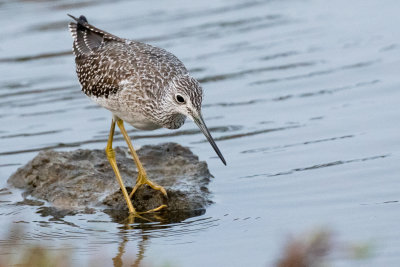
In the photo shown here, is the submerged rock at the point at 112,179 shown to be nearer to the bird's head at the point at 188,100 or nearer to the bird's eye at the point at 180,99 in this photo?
the bird's head at the point at 188,100

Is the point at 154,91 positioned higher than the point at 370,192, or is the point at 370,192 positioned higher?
the point at 154,91

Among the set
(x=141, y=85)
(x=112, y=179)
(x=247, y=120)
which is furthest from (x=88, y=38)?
(x=247, y=120)

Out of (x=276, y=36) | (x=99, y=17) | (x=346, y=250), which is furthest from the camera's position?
(x=99, y=17)

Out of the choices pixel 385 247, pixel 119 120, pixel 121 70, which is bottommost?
pixel 385 247

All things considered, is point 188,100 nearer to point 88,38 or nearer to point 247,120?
point 88,38

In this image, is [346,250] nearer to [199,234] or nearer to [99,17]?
[199,234]

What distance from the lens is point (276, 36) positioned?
1630 centimetres

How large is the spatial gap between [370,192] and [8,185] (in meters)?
4.42

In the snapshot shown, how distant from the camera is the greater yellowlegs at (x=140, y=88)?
352 inches

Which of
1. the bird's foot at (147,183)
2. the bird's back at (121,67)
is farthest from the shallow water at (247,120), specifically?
the bird's back at (121,67)

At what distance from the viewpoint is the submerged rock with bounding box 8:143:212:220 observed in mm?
9398

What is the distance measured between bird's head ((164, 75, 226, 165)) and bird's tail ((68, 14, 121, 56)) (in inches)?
63.2

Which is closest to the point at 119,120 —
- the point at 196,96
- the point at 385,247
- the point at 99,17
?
the point at 196,96

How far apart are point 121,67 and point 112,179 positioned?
1.35 metres
